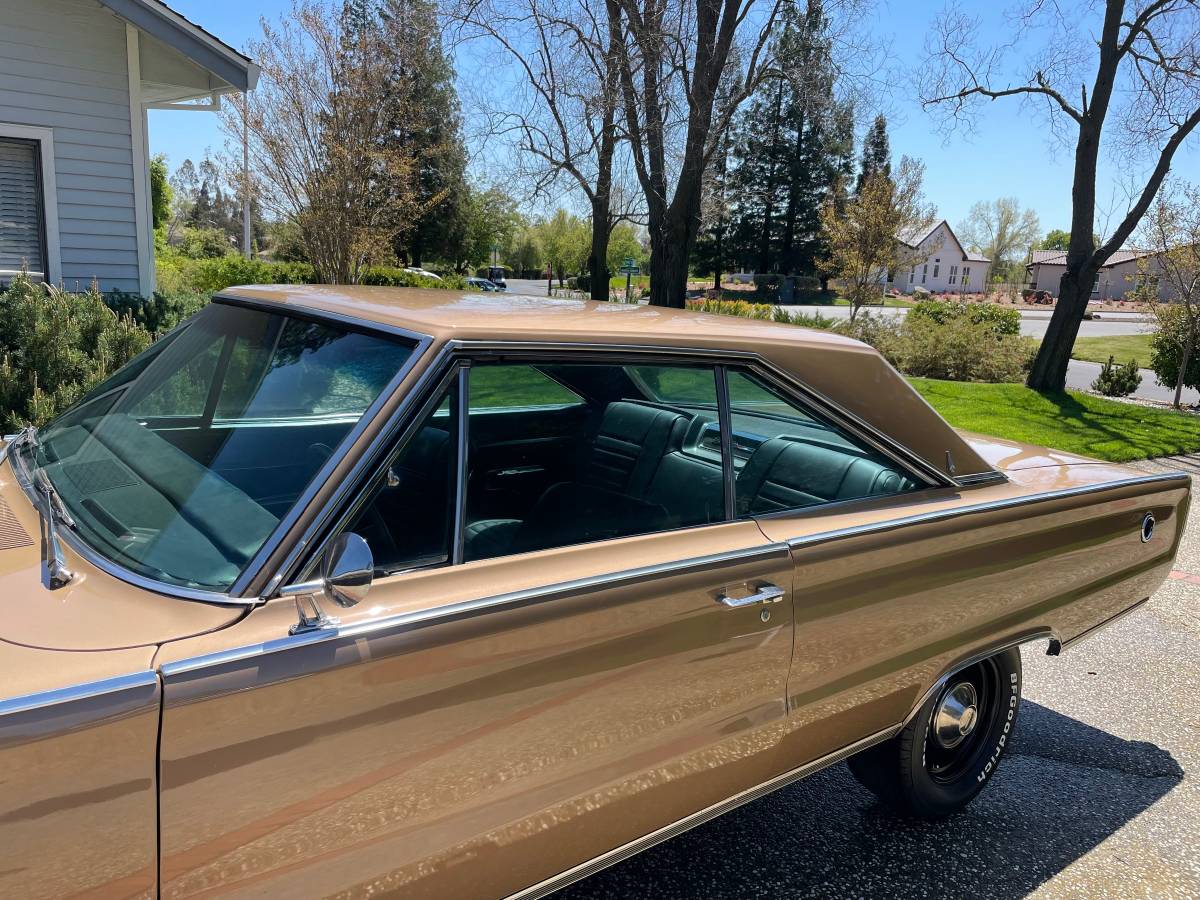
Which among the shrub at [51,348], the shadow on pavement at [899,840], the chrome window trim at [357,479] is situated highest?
the chrome window trim at [357,479]

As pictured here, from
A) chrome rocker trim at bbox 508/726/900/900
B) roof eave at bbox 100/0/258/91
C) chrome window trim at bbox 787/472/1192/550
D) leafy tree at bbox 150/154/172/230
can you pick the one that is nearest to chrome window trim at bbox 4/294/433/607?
chrome rocker trim at bbox 508/726/900/900

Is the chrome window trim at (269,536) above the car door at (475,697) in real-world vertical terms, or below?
above

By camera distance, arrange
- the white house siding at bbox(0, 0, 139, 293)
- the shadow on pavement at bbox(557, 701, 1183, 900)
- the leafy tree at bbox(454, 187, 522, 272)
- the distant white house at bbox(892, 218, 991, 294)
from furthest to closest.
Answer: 1. the distant white house at bbox(892, 218, 991, 294)
2. the leafy tree at bbox(454, 187, 522, 272)
3. the white house siding at bbox(0, 0, 139, 293)
4. the shadow on pavement at bbox(557, 701, 1183, 900)

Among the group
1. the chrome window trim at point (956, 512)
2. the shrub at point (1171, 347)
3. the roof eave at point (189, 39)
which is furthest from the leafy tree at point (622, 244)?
the chrome window trim at point (956, 512)

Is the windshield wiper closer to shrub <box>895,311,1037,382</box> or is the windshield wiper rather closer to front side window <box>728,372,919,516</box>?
front side window <box>728,372,919,516</box>

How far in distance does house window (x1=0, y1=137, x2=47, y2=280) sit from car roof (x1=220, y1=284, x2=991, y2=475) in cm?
813

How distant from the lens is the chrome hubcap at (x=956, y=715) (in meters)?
2.94

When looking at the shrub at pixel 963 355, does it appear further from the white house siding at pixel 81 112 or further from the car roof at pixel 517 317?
the car roof at pixel 517 317

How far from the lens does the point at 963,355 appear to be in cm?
1694

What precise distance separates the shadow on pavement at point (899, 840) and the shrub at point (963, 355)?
1448cm

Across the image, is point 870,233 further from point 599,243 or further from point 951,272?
point 951,272

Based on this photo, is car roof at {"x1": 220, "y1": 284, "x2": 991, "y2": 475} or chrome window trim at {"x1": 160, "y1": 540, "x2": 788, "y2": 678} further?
car roof at {"x1": 220, "y1": 284, "x2": 991, "y2": 475}

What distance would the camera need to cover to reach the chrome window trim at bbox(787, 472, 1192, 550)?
236 centimetres

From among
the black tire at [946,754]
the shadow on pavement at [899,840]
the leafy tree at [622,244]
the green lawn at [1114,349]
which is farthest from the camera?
the leafy tree at [622,244]
